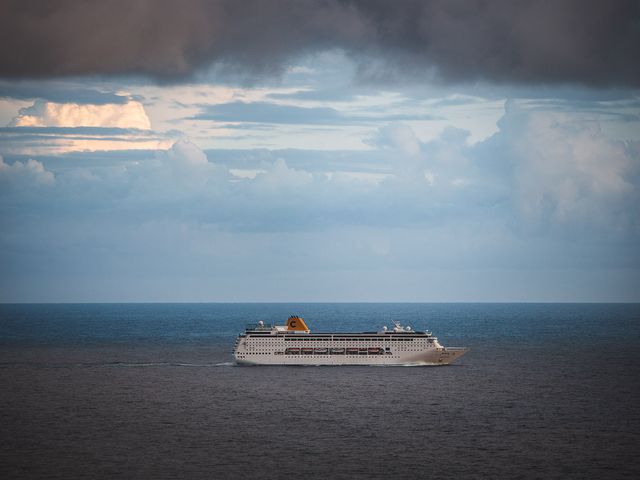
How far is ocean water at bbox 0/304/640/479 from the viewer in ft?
236

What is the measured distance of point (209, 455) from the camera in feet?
248

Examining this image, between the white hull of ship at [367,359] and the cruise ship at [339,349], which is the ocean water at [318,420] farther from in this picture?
the cruise ship at [339,349]

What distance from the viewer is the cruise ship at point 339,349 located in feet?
468

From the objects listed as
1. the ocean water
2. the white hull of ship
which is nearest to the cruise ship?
the white hull of ship

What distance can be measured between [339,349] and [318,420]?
169 feet

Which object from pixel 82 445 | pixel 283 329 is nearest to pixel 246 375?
pixel 283 329

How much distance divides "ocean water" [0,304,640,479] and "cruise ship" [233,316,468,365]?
421cm

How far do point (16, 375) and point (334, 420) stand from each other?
189 feet

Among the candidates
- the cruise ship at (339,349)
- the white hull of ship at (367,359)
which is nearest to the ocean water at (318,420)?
the white hull of ship at (367,359)

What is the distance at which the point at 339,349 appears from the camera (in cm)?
14362

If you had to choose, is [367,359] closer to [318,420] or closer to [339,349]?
[339,349]

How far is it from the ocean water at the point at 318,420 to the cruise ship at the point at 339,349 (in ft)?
13.8

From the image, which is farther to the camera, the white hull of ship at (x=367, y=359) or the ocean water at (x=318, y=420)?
the white hull of ship at (x=367, y=359)

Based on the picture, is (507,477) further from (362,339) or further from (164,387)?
(362,339)
